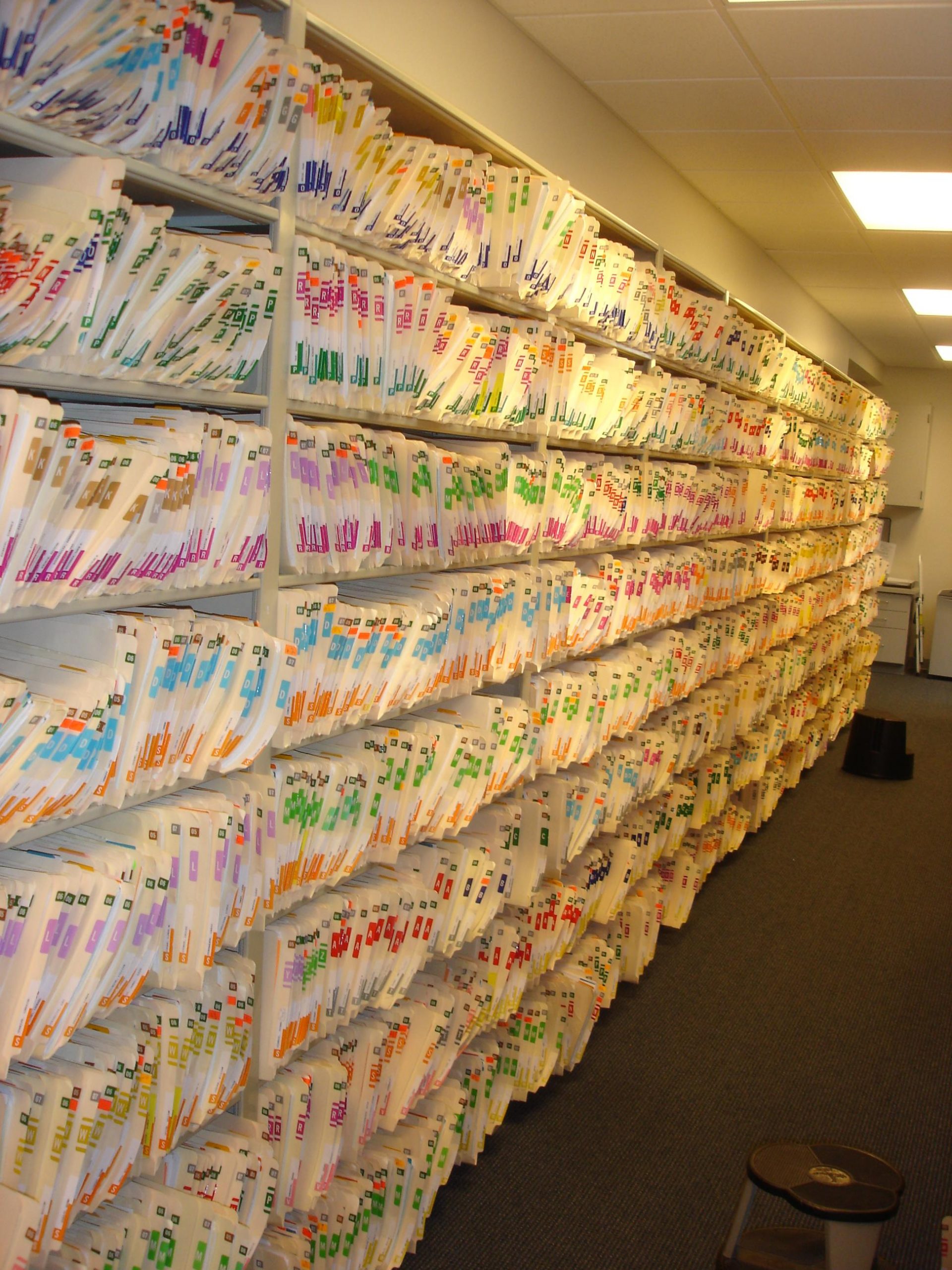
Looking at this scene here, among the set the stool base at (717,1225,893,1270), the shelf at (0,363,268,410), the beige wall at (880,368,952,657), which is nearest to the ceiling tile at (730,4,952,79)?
the shelf at (0,363,268,410)

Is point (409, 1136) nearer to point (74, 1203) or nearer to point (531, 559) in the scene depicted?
point (74, 1203)

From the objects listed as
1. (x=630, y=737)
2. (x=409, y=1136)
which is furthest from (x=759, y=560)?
(x=409, y=1136)

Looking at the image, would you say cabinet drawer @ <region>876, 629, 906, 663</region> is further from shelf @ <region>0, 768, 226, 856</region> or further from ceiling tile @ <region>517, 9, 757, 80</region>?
shelf @ <region>0, 768, 226, 856</region>

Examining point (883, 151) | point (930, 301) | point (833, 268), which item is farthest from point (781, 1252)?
point (930, 301)

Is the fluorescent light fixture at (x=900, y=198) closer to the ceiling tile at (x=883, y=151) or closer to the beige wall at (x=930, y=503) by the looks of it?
the ceiling tile at (x=883, y=151)

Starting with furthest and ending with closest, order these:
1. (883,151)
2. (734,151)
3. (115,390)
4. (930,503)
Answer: (930,503), (734,151), (883,151), (115,390)

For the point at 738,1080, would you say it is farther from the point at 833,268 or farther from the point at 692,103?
the point at 833,268

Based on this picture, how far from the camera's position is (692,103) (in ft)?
11.6

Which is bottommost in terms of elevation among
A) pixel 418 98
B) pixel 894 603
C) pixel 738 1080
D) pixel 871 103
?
pixel 738 1080

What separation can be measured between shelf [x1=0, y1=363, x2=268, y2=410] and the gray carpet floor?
2.02m

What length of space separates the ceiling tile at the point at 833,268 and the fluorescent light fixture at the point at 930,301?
0.25 m

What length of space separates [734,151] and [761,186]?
1.67 ft

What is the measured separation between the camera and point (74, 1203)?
1658 millimetres

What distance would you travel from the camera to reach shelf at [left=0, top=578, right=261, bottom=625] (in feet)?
4.83
